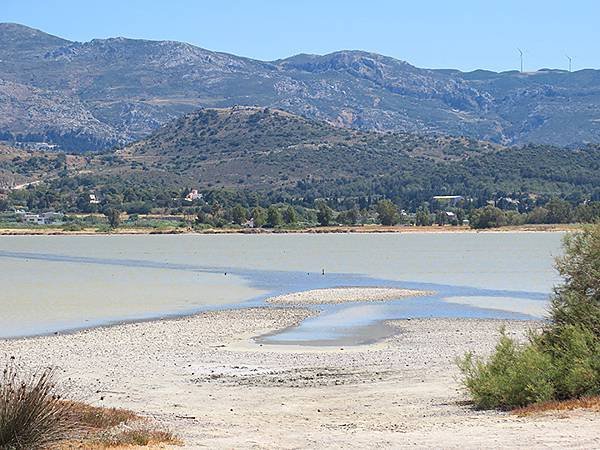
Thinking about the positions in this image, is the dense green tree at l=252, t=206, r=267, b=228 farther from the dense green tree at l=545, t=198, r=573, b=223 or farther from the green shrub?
the green shrub

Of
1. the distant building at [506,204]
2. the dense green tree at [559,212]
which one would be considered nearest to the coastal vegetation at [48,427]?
the dense green tree at [559,212]

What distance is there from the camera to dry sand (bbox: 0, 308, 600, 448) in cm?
1482

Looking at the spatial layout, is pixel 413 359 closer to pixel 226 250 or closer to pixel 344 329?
pixel 344 329

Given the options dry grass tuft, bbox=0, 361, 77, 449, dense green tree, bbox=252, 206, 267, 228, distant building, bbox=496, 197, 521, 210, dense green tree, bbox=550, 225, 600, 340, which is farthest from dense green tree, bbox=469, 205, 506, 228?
dry grass tuft, bbox=0, 361, 77, 449

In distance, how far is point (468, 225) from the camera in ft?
525

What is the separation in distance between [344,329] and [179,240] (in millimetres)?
108886

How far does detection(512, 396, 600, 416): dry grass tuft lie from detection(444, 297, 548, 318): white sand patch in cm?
2546

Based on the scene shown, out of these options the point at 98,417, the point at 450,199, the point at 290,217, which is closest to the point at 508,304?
the point at 98,417

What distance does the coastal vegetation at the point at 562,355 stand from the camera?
56.4 feet

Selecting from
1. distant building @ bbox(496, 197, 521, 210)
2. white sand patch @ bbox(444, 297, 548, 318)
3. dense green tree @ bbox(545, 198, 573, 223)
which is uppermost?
distant building @ bbox(496, 197, 521, 210)

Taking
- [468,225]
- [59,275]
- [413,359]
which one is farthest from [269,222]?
[413,359]

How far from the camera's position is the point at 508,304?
48.5 metres

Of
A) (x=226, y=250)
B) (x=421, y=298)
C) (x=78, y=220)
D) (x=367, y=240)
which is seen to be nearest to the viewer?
(x=421, y=298)

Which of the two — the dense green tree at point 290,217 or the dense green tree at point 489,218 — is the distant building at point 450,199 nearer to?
the dense green tree at point 489,218
